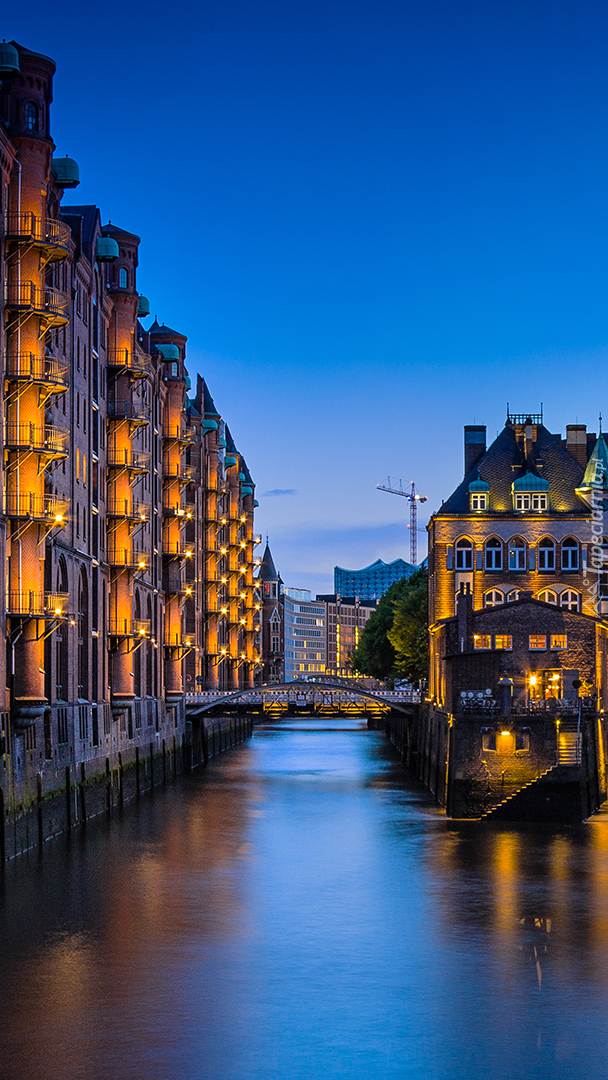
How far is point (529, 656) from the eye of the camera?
240 feet

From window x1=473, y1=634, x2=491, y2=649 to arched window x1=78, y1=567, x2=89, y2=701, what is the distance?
20.4m

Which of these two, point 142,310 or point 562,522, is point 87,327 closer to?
point 142,310

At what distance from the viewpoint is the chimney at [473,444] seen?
10181cm

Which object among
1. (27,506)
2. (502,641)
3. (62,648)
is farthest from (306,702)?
(27,506)

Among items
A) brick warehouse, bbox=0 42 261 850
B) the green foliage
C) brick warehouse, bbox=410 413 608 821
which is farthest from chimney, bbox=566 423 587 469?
brick warehouse, bbox=0 42 261 850

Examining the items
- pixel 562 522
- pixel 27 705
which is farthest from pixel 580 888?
pixel 562 522

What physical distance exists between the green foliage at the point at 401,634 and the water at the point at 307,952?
1893 inches

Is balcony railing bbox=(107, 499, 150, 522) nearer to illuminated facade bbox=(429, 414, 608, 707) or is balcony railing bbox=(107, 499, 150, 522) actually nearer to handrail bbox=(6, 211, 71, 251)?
handrail bbox=(6, 211, 71, 251)

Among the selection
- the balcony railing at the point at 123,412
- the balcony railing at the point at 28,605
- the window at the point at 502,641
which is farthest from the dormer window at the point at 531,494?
the balcony railing at the point at 28,605

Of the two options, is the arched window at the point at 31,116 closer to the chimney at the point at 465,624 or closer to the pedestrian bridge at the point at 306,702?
the chimney at the point at 465,624

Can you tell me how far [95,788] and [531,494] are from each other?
137ft

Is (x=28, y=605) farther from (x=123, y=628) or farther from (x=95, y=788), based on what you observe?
(x=123, y=628)

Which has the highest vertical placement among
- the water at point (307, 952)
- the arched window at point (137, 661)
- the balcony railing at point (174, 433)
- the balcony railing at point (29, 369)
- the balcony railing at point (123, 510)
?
the balcony railing at point (174, 433)

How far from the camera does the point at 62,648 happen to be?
62.0 meters
